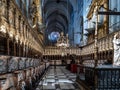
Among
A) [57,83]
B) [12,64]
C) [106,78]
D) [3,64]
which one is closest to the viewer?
[3,64]

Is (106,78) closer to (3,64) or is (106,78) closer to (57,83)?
(3,64)

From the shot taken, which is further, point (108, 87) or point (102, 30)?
point (102, 30)

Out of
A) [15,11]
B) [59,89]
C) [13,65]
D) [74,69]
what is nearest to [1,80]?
[13,65]

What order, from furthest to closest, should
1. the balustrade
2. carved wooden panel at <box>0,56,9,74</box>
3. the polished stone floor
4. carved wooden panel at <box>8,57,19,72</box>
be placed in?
the polished stone floor
the balustrade
carved wooden panel at <box>8,57,19,72</box>
carved wooden panel at <box>0,56,9,74</box>

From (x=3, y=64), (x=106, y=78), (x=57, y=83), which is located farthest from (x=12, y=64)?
(x=57, y=83)

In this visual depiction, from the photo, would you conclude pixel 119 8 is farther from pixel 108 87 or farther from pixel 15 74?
pixel 15 74

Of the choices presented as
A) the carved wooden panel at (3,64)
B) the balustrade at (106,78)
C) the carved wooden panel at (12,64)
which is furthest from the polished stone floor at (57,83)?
the carved wooden panel at (3,64)

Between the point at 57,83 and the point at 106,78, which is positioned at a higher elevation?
the point at 106,78

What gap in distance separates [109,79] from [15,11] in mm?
6976

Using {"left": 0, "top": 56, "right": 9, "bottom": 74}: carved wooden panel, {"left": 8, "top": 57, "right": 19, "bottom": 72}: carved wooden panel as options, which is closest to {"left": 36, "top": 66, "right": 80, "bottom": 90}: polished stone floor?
{"left": 8, "top": 57, "right": 19, "bottom": 72}: carved wooden panel

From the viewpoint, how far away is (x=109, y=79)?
655 cm

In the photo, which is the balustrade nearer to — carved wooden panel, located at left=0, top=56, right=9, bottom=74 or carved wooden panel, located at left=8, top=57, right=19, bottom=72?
carved wooden panel, located at left=8, top=57, right=19, bottom=72

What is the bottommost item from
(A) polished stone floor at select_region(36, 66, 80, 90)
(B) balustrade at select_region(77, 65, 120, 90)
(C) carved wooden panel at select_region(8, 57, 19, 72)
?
(A) polished stone floor at select_region(36, 66, 80, 90)

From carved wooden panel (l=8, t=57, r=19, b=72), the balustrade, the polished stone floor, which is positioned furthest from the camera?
the polished stone floor
